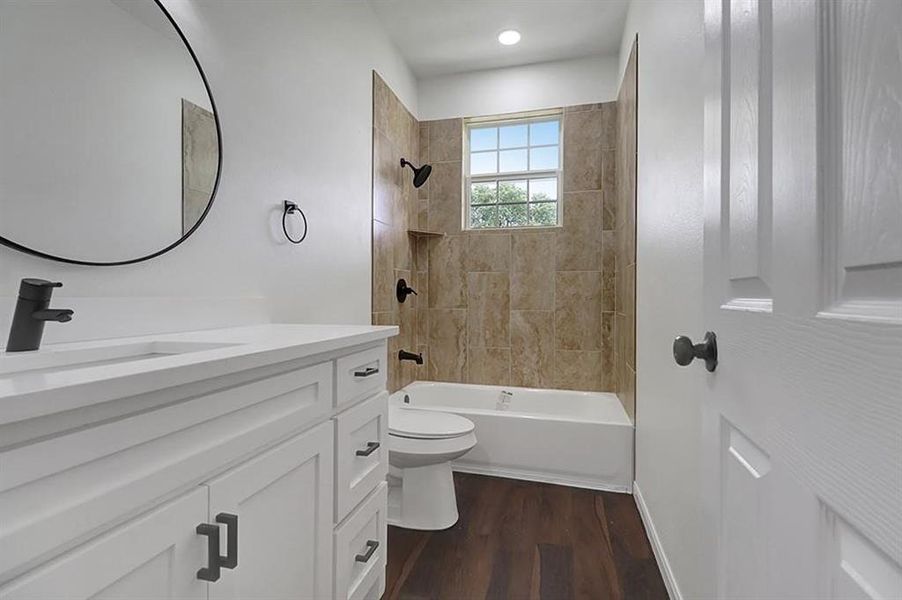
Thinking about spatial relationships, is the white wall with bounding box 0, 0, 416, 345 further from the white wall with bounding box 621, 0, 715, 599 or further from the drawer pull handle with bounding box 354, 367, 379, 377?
the white wall with bounding box 621, 0, 715, 599

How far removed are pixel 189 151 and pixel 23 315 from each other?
2.26 ft

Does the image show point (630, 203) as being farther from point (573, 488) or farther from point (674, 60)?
point (573, 488)

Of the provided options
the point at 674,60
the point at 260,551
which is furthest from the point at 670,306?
the point at 260,551

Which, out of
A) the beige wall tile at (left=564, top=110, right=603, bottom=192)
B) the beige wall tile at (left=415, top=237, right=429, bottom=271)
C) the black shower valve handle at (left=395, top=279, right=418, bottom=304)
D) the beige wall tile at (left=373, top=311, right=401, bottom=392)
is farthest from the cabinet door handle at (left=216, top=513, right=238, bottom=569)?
the beige wall tile at (left=564, top=110, right=603, bottom=192)

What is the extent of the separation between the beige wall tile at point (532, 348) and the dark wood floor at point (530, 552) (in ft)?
3.32

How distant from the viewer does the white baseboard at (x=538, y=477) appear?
2.37 meters

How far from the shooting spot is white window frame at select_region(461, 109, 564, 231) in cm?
320

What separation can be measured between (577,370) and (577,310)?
0.43m

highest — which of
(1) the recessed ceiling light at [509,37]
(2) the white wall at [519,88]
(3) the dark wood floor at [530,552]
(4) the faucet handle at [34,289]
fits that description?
(1) the recessed ceiling light at [509,37]

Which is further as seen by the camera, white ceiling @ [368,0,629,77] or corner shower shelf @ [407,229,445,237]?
corner shower shelf @ [407,229,445,237]

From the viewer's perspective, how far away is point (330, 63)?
84.5 inches

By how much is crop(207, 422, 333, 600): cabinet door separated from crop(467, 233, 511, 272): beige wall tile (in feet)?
7.69

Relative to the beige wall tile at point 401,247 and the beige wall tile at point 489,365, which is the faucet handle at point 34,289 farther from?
the beige wall tile at point 489,365

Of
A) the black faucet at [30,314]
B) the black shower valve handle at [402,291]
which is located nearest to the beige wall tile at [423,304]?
the black shower valve handle at [402,291]
